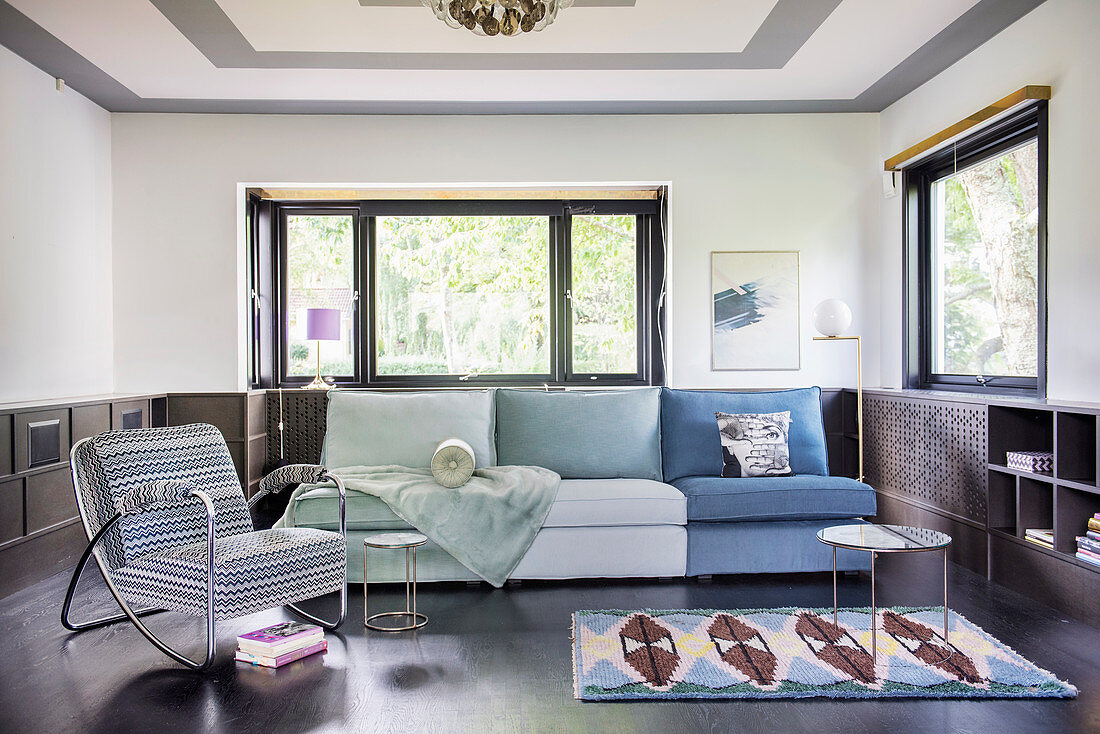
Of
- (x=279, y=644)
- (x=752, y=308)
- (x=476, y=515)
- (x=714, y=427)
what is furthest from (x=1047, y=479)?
(x=279, y=644)

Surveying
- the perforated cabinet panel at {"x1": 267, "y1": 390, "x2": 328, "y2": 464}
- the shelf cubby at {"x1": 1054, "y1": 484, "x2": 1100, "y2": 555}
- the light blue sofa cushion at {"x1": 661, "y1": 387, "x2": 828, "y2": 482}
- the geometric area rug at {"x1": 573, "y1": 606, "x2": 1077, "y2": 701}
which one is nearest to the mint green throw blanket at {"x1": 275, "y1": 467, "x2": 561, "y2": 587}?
the geometric area rug at {"x1": 573, "y1": 606, "x2": 1077, "y2": 701}

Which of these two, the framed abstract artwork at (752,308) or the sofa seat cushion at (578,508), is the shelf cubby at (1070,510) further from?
the framed abstract artwork at (752,308)

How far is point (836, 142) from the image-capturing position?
6.07m

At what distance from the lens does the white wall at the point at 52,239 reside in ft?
15.3

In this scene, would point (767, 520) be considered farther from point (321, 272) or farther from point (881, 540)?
point (321, 272)

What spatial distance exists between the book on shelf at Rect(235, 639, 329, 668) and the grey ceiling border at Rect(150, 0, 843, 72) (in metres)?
3.17

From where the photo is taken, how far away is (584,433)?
4.81 m

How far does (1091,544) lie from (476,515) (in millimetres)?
2748

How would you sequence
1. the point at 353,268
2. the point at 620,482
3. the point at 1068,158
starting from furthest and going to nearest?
the point at 353,268 → the point at 620,482 → the point at 1068,158

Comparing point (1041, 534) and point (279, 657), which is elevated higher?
point (1041, 534)

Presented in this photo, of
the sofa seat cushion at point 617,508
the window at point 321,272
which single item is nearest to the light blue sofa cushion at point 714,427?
the sofa seat cushion at point 617,508

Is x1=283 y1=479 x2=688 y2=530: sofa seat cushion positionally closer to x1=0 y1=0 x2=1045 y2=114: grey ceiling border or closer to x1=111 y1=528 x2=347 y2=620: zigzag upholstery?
x1=111 y1=528 x2=347 y2=620: zigzag upholstery

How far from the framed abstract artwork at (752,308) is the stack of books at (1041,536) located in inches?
90.6

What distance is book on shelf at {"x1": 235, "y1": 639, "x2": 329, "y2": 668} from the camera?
3.08 m
